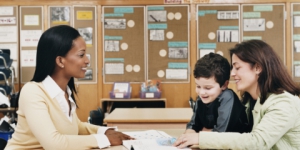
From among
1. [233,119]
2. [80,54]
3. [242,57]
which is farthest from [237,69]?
[80,54]

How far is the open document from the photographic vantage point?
6.00 feet

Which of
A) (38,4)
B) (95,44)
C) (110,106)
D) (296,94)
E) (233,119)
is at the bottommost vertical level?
(110,106)

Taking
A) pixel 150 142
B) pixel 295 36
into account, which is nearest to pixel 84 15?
pixel 295 36

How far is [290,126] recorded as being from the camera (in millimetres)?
1721

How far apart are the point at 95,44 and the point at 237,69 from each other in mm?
4791

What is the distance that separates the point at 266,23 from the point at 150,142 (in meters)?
4.98

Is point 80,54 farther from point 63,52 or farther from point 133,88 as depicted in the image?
point 133,88

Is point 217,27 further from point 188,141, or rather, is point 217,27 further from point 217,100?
point 188,141

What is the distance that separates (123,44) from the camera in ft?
21.2

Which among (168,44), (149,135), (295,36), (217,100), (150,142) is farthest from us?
(168,44)

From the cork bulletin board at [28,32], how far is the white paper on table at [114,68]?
1266 mm

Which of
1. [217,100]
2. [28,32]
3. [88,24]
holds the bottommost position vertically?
[217,100]

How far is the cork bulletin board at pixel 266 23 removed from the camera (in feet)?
20.7

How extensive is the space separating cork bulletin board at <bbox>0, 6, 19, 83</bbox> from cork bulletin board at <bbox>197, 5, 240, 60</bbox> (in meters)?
3.13
